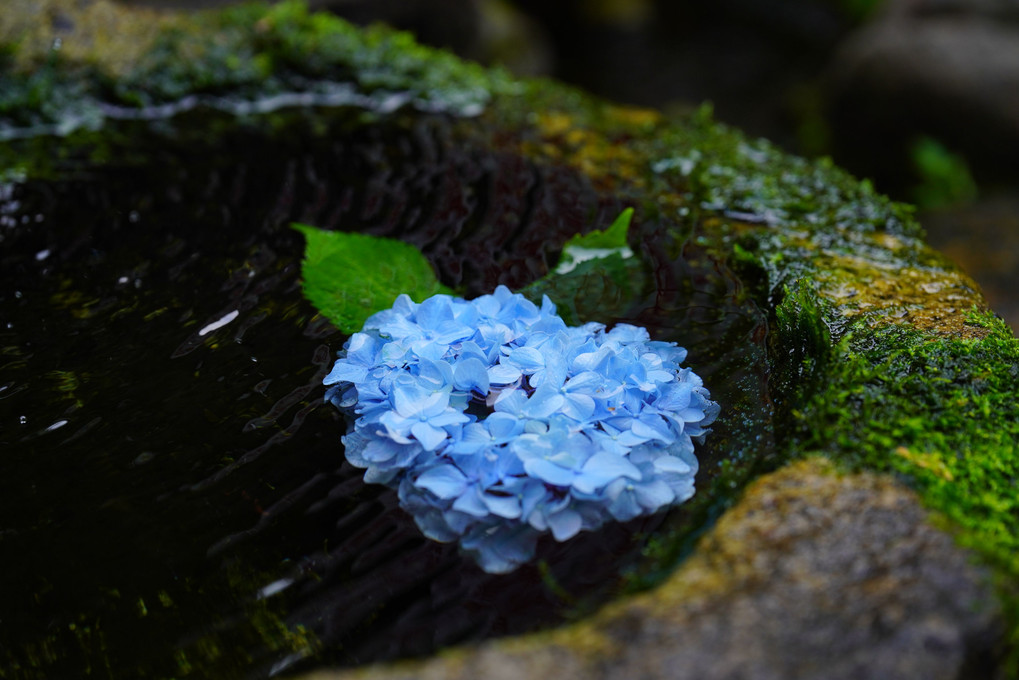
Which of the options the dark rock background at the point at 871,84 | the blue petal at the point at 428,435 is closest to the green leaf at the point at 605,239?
the blue petal at the point at 428,435

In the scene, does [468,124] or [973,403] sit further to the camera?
[468,124]

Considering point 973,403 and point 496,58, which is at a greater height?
point 973,403

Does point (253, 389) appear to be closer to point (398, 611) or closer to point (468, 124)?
point (398, 611)

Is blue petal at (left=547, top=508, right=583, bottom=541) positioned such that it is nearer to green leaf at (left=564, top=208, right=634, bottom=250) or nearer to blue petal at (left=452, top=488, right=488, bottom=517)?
Answer: blue petal at (left=452, top=488, right=488, bottom=517)

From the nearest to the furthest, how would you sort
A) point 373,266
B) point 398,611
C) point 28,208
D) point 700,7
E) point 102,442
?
point 398,611 → point 102,442 → point 373,266 → point 28,208 → point 700,7

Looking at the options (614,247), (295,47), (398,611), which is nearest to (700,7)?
(295,47)

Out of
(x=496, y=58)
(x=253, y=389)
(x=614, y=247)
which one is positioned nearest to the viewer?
(x=253, y=389)

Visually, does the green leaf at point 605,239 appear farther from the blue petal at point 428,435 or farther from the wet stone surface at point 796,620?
the wet stone surface at point 796,620
